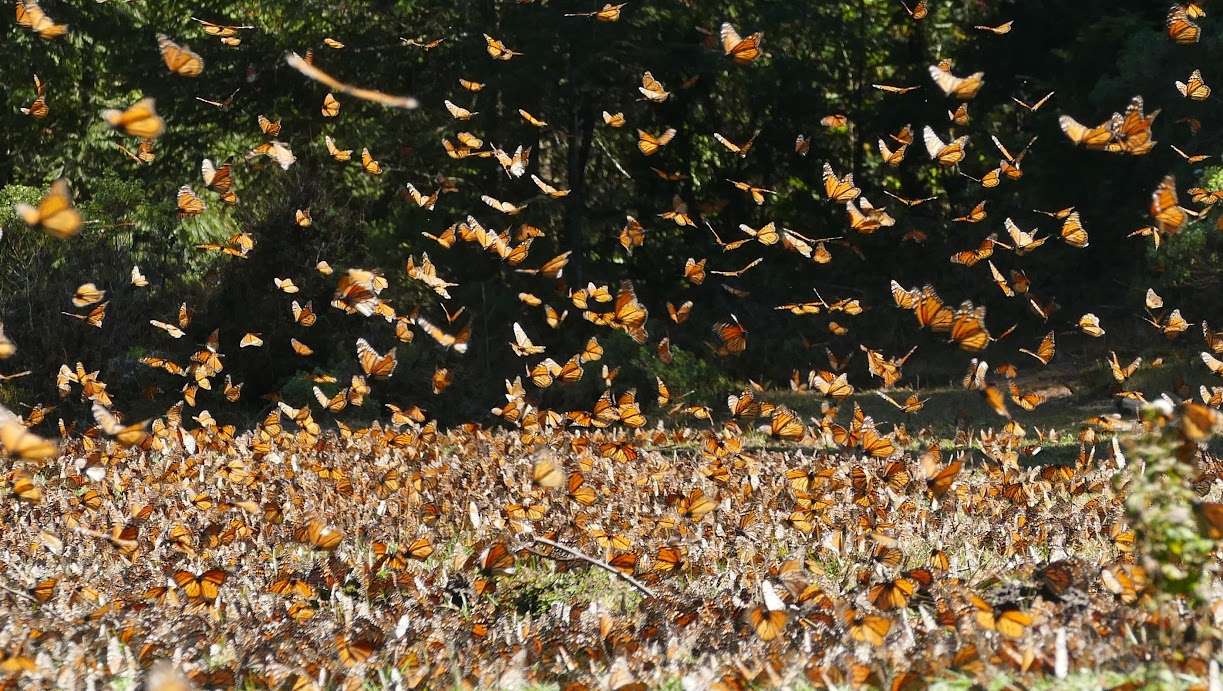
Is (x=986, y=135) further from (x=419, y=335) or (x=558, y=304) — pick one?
(x=419, y=335)

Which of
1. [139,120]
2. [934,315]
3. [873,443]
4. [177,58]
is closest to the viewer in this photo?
[139,120]

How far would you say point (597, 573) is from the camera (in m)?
5.39

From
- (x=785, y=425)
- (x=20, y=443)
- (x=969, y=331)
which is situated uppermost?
(x=20, y=443)

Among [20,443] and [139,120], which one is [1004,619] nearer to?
[20,443]

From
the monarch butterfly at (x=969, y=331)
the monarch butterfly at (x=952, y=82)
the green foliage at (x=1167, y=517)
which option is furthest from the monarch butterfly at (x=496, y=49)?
the green foliage at (x=1167, y=517)

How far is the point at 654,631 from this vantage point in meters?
3.94

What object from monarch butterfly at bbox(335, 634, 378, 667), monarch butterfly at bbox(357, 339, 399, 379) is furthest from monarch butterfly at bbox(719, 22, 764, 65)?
monarch butterfly at bbox(335, 634, 378, 667)

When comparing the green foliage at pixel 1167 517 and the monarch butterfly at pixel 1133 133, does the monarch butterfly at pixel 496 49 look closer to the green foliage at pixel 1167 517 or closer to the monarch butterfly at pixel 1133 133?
the monarch butterfly at pixel 1133 133

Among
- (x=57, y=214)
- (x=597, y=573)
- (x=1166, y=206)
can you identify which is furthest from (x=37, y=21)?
(x=1166, y=206)

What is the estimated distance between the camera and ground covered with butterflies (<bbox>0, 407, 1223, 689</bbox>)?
345 centimetres

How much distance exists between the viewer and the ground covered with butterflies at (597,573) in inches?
136

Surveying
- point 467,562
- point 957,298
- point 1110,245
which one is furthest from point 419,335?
point 467,562

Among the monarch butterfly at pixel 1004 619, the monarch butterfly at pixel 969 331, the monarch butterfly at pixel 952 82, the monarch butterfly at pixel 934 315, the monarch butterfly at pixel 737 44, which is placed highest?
the monarch butterfly at pixel 1004 619

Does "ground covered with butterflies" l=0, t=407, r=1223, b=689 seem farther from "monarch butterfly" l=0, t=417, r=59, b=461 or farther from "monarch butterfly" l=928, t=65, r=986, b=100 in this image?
"monarch butterfly" l=928, t=65, r=986, b=100
